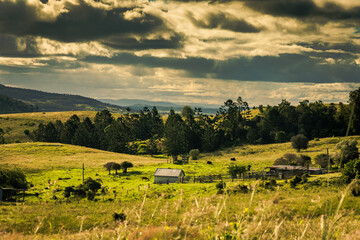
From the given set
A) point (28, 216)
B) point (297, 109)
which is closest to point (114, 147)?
point (297, 109)

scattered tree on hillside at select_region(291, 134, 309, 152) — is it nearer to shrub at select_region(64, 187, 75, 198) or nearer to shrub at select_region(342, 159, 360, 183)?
shrub at select_region(342, 159, 360, 183)

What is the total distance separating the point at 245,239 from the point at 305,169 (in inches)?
2476

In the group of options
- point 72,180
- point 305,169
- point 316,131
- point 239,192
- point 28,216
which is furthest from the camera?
point 316,131

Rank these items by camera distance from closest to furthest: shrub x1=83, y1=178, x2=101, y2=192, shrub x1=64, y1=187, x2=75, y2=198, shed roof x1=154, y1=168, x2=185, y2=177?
shrub x1=64, y1=187, x2=75, y2=198
shrub x1=83, y1=178, x2=101, y2=192
shed roof x1=154, y1=168, x2=185, y2=177

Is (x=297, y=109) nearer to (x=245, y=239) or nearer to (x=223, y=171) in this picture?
(x=223, y=171)

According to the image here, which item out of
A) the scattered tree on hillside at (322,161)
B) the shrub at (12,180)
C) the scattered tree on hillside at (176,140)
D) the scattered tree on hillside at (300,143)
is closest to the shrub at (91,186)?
the shrub at (12,180)

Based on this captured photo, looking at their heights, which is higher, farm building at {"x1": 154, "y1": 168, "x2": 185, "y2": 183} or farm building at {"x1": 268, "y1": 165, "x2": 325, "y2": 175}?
farm building at {"x1": 268, "y1": 165, "x2": 325, "y2": 175}

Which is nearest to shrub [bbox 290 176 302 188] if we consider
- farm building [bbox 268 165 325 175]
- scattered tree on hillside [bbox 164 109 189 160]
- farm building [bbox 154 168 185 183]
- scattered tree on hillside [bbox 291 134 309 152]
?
farm building [bbox 268 165 325 175]

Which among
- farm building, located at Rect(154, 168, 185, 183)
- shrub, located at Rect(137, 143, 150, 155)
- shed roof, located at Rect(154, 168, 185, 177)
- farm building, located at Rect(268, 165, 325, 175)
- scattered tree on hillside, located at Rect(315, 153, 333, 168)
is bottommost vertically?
shrub, located at Rect(137, 143, 150, 155)

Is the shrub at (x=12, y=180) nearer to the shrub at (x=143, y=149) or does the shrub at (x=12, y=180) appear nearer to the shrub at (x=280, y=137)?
the shrub at (x=143, y=149)

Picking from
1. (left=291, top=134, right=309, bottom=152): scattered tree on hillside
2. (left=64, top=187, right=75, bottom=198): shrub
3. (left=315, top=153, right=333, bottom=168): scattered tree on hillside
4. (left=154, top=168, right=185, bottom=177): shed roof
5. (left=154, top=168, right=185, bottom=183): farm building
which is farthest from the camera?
(left=291, top=134, right=309, bottom=152): scattered tree on hillside

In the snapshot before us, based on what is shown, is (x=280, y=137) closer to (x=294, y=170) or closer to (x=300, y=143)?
(x=300, y=143)

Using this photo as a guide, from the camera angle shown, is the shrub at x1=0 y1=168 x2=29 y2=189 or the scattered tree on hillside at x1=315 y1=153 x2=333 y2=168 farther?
the scattered tree on hillside at x1=315 y1=153 x2=333 y2=168

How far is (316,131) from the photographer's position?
124m
